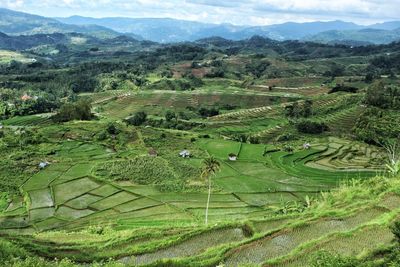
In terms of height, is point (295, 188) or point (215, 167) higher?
point (215, 167)

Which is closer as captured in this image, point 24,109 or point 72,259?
Answer: point 72,259

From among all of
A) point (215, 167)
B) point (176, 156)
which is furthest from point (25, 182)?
point (215, 167)

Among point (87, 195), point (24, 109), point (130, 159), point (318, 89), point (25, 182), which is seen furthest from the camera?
point (318, 89)

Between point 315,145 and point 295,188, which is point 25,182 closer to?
point 295,188

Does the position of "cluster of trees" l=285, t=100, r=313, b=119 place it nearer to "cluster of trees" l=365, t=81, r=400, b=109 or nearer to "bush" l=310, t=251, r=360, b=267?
"cluster of trees" l=365, t=81, r=400, b=109

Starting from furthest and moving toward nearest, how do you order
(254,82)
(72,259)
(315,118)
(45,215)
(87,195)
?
(254,82) → (315,118) → (87,195) → (45,215) → (72,259)

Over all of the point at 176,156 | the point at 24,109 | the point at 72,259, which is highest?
the point at 72,259

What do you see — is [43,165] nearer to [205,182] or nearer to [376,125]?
[205,182]

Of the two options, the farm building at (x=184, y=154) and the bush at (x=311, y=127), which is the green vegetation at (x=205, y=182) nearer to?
the bush at (x=311, y=127)
